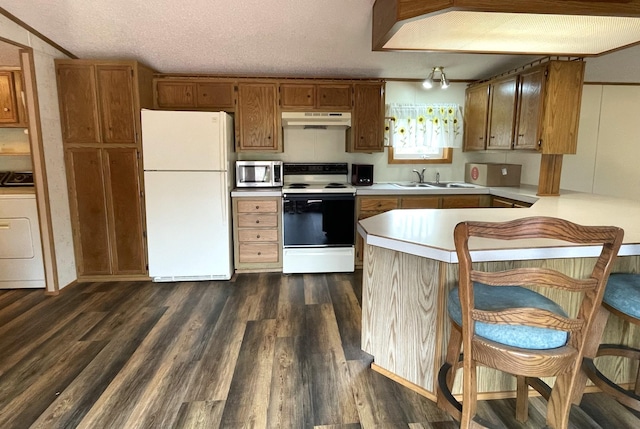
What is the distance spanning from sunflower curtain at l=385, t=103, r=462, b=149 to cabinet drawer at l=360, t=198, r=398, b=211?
824 millimetres

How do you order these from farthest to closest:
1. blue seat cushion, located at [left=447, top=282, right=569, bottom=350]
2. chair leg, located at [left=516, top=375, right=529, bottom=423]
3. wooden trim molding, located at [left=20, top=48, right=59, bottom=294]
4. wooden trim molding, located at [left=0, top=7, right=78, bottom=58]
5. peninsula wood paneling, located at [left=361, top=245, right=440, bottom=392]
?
wooden trim molding, located at [left=20, top=48, right=59, bottom=294]
wooden trim molding, located at [left=0, top=7, right=78, bottom=58]
peninsula wood paneling, located at [left=361, top=245, right=440, bottom=392]
chair leg, located at [left=516, top=375, right=529, bottom=423]
blue seat cushion, located at [left=447, top=282, right=569, bottom=350]

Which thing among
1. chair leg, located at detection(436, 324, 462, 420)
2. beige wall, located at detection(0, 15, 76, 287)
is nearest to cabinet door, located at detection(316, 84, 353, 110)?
beige wall, located at detection(0, 15, 76, 287)

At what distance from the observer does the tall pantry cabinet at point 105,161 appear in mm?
3402

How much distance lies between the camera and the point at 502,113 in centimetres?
367

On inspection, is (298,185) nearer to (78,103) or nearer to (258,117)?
(258,117)

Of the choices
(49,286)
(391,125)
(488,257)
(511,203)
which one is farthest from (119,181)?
(511,203)

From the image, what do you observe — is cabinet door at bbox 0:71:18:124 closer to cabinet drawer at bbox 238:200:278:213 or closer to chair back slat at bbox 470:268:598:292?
cabinet drawer at bbox 238:200:278:213

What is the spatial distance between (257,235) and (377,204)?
4.34ft

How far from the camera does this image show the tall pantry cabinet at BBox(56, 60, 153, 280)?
3402 millimetres

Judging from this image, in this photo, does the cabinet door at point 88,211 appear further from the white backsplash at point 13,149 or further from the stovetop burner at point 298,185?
the stovetop burner at point 298,185

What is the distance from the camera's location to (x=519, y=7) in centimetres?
178

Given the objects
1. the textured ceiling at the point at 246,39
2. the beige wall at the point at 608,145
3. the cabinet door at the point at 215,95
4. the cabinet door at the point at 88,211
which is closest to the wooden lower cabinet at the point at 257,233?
the cabinet door at the point at 215,95

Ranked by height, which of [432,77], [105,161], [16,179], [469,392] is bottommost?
[469,392]

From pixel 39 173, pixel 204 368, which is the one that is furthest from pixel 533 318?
pixel 39 173
